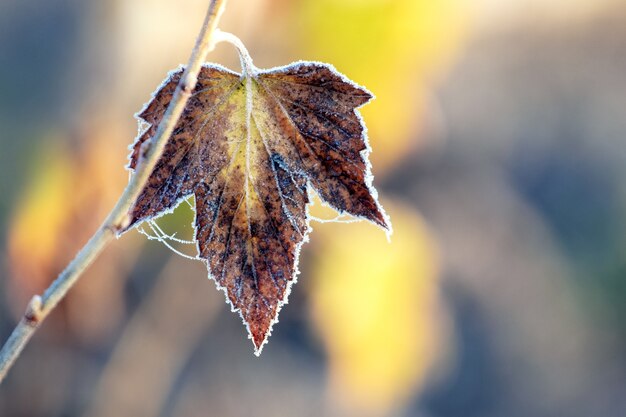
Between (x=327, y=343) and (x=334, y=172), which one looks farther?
(x=327, y=343)

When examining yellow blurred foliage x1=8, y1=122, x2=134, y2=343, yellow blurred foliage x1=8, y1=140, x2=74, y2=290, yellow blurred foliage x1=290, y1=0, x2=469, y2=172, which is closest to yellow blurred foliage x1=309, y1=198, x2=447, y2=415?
yellow blurred foliage x1=290, y1=0, x2=469, y2=172

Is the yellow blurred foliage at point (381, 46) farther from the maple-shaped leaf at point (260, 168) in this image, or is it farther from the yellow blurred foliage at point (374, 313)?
the maple-shaped leaf at point (260, 168)

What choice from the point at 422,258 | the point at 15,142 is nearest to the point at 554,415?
the point at 422,258

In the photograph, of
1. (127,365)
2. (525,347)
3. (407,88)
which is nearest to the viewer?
(127,365)

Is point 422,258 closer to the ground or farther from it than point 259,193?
farther from it

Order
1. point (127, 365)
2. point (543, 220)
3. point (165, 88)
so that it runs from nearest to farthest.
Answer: point (165, 88)
point (127, 365)
point (543, 220)

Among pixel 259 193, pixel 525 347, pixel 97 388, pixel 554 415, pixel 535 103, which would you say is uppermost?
pixel 535 103

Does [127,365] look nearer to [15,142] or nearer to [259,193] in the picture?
[15,142]
